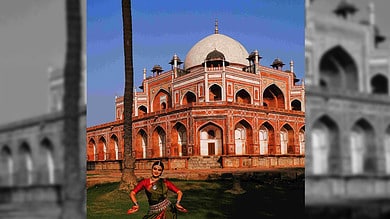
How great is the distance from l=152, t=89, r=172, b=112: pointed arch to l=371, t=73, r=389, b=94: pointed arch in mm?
23206

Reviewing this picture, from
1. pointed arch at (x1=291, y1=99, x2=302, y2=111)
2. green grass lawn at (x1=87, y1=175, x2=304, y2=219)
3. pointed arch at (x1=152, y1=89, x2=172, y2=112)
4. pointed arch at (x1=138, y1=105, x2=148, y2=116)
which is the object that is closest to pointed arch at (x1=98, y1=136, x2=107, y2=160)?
pointed arch at (x1=138, y1=105, x2=148, y2=116)

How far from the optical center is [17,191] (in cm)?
131

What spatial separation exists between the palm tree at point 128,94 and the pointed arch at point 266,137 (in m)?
15.2

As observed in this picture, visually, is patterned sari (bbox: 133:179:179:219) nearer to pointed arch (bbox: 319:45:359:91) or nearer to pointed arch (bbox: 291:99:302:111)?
pointed arch (bbox: 319:45:359:91)

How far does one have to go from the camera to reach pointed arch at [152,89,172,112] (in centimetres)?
2458

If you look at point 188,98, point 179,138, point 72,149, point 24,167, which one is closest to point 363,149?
point 72,149

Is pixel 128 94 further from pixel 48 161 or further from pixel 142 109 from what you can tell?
pixel 142 109

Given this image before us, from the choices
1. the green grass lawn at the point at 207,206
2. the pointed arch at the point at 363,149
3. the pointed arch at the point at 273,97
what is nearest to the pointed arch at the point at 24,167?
the pointed arch at the point at 363,149

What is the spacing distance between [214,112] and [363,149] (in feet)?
60.2

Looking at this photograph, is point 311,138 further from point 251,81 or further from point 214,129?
point 251,81

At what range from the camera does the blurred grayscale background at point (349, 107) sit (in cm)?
110

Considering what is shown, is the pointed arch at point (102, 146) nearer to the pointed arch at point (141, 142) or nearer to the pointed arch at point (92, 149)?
the pointed arch at point (92, 149)

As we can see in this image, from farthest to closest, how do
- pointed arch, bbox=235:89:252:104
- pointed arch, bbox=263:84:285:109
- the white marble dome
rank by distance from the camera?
pointed arch, bbox=263:84:285:109 → pointed arch, bbox=235:89:252:104 → the white marble dome

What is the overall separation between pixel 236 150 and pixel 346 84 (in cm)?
1892
